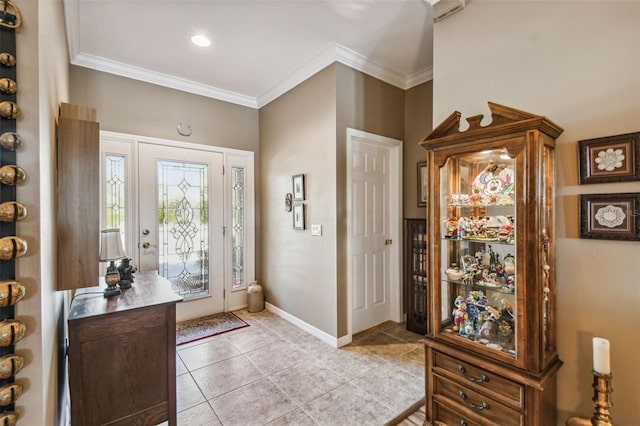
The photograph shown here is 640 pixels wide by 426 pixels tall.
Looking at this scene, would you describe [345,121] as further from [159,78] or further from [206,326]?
[206,326]

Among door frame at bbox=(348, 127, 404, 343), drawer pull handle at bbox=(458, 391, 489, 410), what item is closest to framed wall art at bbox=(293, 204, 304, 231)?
door frame at bbox=(348, 127, 404, 343)

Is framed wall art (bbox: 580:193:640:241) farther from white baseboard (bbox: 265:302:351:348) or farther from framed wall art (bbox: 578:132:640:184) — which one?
white baseboard (bbox: 265:302:351:348)

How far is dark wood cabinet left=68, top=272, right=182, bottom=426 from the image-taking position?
1572 millimetres

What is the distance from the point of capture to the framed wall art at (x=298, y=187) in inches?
131

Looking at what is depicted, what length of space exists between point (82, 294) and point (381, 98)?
3.21 meters

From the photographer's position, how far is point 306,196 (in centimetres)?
330

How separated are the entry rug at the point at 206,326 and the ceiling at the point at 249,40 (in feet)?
9.27

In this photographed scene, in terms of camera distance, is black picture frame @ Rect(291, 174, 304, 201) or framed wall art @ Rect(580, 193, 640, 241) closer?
framed wall art @ Rect(580, 193, 640, 241)

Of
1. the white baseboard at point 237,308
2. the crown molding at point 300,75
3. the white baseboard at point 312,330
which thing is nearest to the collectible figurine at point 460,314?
the white baseboard at point 312,330

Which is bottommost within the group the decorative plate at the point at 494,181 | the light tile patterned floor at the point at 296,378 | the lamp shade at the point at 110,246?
the light tile patterned floor at the point at 296,378

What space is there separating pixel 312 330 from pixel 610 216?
104 inches

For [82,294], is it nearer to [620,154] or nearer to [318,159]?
[318,159]

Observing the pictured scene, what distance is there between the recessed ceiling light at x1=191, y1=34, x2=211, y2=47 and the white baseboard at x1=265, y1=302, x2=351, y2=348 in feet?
9.85

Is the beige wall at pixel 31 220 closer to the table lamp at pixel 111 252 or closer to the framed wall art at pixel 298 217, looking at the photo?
the table lamp at pixel 111 252
